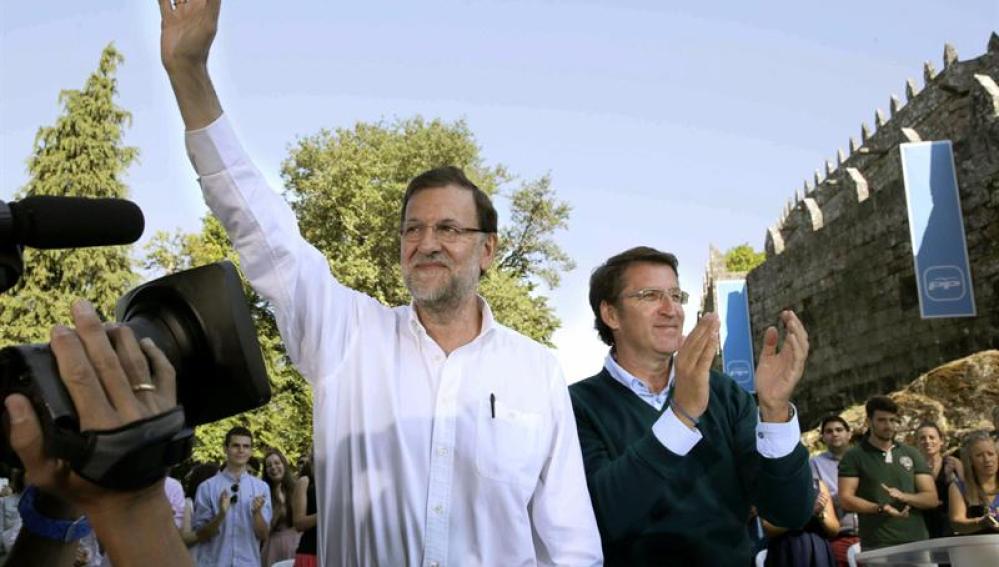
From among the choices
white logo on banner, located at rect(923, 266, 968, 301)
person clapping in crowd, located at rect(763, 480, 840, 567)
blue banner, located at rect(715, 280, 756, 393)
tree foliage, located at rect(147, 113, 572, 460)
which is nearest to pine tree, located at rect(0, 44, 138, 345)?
tree foliage, located at rect(147, 113, 572, 460)

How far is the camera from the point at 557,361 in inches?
97.7

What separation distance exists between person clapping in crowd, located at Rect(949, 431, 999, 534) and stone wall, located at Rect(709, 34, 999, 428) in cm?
1115

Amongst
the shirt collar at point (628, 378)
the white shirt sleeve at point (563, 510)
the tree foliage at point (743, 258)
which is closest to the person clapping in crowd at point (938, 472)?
the shirt collar at point (628, 378)

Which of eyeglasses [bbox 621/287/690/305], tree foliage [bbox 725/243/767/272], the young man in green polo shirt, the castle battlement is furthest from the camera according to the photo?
tree foliage [bbox 725/243/767/272]

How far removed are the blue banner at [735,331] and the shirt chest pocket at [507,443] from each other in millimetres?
20106

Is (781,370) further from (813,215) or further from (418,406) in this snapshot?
(813,215)

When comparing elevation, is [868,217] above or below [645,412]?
above

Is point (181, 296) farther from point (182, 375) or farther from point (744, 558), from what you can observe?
point (744, 558)

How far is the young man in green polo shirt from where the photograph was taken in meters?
6.12

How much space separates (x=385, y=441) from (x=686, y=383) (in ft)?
2.70

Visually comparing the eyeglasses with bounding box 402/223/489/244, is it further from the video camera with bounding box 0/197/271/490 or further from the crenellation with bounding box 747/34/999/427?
the crenellation with bounding box 747/34/999/427

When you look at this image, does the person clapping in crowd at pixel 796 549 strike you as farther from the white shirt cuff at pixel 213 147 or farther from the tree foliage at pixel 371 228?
the tree foliage at pixel 371 228

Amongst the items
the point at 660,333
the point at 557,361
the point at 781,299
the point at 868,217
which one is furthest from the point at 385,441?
the point at 781,299

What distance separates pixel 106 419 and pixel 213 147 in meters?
1.12
